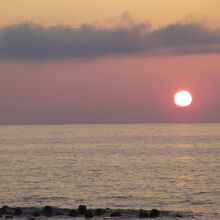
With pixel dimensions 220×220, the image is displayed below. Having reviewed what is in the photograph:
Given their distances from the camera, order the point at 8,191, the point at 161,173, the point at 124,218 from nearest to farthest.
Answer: the point at 124,218
the point at 8,191
the point at 161,173

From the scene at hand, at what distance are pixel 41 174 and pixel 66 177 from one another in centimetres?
653

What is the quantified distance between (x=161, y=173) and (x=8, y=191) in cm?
3243

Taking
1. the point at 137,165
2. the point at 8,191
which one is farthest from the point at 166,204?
the point at 137,165

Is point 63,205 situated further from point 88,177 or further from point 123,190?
point 88,177

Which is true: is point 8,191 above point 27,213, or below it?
above

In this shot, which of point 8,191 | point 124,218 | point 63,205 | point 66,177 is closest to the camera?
point 124,218

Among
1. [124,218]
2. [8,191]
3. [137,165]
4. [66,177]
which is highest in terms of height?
[137,165]

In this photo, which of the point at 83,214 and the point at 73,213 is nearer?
the point at 73,213

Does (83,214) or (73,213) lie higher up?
(83,214)

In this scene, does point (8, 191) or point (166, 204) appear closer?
point (166, 204)

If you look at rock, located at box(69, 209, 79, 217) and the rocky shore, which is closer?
the rocky shore

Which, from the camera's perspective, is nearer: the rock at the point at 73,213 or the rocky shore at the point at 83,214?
the rocky shore at the point at 83,214

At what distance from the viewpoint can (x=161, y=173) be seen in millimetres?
84312

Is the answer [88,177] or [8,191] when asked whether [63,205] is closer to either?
[8,191]
